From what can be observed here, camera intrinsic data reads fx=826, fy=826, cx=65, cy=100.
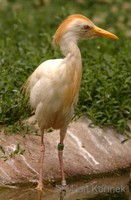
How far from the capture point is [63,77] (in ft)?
28.8

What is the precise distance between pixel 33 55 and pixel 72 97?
2.63 m

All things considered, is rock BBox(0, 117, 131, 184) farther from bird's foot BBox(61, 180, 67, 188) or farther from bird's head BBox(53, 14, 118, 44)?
bird's head BBox(53, 14, 118, 44)

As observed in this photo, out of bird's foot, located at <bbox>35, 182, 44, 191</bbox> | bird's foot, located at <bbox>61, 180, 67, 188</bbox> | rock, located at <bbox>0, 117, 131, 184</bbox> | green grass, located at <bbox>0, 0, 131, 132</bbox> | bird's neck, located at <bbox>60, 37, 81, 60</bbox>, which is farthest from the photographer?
green grass, located at <bbox>0, 0, 131, 132</bbox>

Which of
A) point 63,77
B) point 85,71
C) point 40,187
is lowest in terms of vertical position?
point 40,187

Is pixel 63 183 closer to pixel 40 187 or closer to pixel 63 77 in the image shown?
pixel 40 187

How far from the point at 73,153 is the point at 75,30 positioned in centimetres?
163

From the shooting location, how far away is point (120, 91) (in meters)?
10.3

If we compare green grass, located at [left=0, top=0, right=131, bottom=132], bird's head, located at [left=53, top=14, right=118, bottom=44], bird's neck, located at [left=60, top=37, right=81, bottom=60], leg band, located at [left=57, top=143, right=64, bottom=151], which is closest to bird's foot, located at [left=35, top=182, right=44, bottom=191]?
leg band, located at [left=57, top=143, right=64, bottom=151]

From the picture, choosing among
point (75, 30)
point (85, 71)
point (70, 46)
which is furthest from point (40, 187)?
point (85, 71)

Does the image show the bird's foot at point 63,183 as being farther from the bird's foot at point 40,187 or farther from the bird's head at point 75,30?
the bird's head at point 75,30

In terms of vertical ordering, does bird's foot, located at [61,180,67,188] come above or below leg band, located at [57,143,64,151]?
below

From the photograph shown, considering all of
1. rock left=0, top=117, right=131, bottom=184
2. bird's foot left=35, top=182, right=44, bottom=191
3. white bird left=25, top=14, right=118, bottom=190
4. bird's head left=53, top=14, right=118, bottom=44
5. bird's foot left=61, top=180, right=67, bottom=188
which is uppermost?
bird's head left=53, top=14, right=118, bottom=44

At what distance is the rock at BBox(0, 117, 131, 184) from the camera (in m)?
9.23

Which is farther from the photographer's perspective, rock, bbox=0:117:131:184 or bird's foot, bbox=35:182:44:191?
rock, bbox=0:117:131:184
